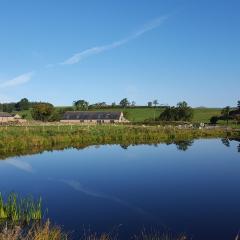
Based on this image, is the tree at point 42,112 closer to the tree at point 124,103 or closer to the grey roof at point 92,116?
the grey roof at point 92,116

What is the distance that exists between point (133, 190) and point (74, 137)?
36.1 meters

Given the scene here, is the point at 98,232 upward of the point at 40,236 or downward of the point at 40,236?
downward

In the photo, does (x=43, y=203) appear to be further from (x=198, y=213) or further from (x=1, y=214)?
(x=198, y=213)

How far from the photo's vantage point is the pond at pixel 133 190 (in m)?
17.8

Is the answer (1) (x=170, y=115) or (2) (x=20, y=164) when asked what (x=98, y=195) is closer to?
(2) (x=20, y=164)

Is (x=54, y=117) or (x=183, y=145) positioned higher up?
(x=54, y=117)

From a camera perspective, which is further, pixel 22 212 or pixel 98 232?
pixel 22 212

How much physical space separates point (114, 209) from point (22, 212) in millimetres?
4700

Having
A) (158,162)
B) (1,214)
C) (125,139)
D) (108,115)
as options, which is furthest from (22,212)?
(108,115)

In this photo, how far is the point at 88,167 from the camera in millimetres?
36938

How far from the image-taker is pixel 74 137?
200 ft

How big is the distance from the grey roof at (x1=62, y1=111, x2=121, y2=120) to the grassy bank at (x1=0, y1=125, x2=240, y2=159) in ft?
186

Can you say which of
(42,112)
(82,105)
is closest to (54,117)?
(42,112)

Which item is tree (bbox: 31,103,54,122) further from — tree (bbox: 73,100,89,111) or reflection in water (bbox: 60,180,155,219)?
reflection in water (bbox: 60,180,155,219)
